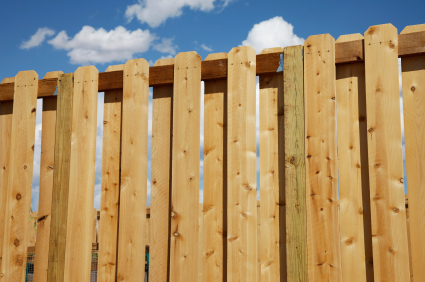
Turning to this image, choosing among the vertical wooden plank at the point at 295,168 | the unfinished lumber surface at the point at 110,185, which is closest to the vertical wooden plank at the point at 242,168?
the vertical wooden plank at the point at 295,168

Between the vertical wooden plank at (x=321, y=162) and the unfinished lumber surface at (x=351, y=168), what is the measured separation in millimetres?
62

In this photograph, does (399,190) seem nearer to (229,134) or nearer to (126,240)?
(229,134)

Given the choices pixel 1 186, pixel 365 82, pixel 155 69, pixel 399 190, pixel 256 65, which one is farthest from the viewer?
pixel 1 186

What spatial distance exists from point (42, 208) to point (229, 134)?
6.11 ft

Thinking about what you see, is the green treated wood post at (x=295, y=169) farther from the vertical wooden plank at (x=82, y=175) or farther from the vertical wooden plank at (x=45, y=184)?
the vertical wooden plank at (x=45, y=184)

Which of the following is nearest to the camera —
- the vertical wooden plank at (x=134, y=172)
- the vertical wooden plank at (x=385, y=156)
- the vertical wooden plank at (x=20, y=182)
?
the vertical wooden plank at (x=385, y=156)

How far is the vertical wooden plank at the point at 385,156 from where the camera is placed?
233 cm

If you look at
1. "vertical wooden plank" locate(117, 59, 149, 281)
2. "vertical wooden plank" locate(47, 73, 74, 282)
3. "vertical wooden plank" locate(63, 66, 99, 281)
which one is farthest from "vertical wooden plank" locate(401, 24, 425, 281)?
"vertical wooden plank" locate(47, 73, 74, 282)

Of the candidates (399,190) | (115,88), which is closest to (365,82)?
(399,190)

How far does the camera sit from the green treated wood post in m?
2.42

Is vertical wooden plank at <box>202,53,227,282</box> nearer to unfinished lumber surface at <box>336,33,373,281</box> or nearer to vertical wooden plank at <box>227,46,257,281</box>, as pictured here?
vertical wooden plank at <box>227,46,257,281</box>

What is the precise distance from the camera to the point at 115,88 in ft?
9.98

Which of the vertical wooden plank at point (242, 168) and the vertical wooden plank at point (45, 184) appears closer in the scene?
the vertical wooden plank at point (242, 168)

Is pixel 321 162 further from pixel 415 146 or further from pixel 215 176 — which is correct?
pixel 215 176
